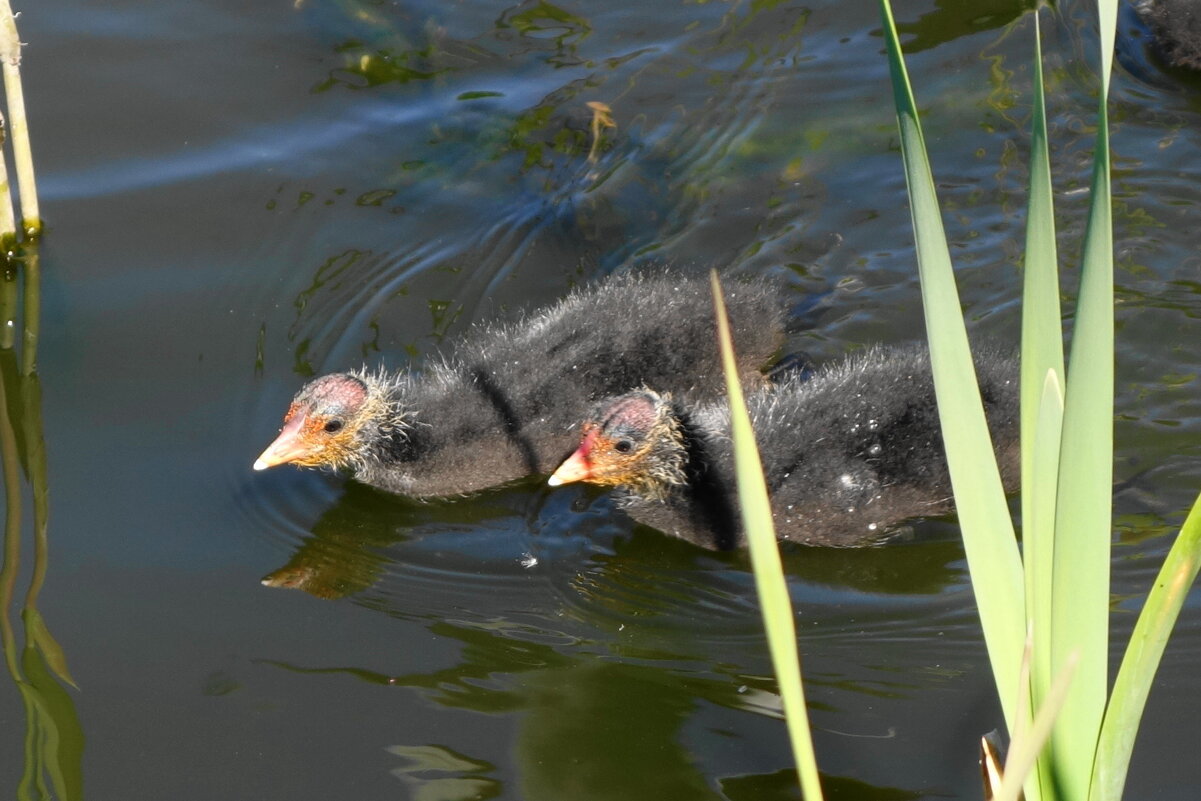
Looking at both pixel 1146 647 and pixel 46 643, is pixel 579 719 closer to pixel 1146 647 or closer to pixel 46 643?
pixel 46 643

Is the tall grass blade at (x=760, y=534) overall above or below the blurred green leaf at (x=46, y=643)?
above

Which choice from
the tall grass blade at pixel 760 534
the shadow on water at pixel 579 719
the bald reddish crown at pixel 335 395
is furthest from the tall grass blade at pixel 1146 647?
the bald reddish crown at pixel 335 395

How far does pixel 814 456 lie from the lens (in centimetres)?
357

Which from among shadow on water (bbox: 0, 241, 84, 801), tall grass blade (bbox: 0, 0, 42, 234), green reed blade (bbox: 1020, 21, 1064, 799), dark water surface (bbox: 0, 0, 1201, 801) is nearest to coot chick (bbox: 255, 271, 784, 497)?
dark water surface (bbox: 0, 0, 1201, 801)

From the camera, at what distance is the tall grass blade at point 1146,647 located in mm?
1587

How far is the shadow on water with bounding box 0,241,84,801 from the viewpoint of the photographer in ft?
8.98

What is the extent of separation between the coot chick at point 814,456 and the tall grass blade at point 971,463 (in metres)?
1.83

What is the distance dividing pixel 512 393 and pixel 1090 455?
2419 millimetres

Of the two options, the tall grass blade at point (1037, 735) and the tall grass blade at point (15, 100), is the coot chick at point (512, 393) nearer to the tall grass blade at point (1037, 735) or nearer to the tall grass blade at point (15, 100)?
the tall grass blade at point (15, 100)

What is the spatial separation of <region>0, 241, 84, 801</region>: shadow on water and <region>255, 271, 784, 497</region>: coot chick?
66 cm

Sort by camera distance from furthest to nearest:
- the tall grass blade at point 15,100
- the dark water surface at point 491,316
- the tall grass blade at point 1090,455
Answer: the tall grass blade at point 15,100 → the dark water surface at point 491,316 → the tall grass blade at point 1090,455

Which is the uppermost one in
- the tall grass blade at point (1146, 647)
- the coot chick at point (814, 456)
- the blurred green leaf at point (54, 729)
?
the tall grass blade at point (1146, 647)

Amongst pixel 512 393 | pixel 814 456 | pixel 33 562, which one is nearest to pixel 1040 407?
pixel 814 456

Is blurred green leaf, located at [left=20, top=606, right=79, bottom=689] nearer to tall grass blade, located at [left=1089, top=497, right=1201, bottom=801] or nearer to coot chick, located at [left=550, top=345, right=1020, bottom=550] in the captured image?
coot chick, located at [left=550, top=345, right=1020, bottom=550]
